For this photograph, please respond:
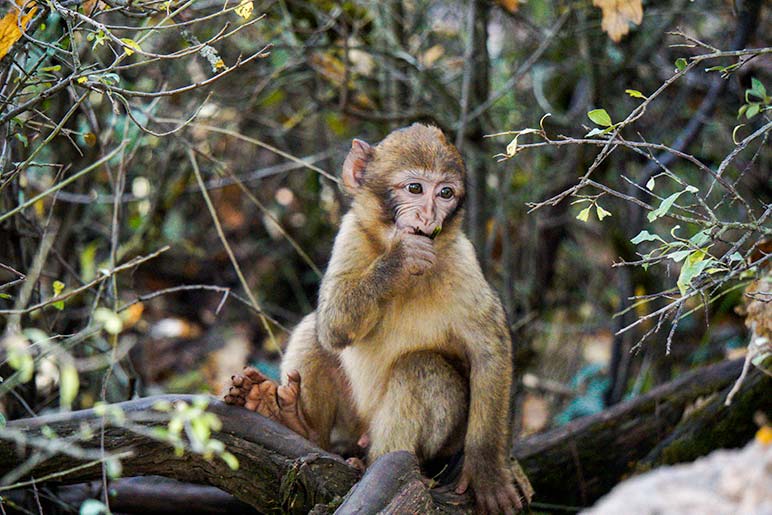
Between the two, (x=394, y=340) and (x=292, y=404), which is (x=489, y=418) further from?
(x=292, y=404)

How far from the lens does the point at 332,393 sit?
19.1ft

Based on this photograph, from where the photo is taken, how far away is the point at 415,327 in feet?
17.4

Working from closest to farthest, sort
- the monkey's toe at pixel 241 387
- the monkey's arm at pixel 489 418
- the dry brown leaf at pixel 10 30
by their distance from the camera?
the dry brown leaf at pixel 10 30, the monkey's arm at pixel 489 418, the monkey's toe at pixel 241 387

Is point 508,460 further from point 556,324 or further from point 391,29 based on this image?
point 556,324

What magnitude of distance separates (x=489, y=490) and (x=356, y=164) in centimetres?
Answer: 199

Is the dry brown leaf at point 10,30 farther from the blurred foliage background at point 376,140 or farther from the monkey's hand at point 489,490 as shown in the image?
the monkey's hand at point 489,490

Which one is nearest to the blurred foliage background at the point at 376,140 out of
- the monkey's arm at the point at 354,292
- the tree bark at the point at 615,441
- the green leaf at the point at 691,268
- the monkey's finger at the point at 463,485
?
the tree bark at the point at 615,441

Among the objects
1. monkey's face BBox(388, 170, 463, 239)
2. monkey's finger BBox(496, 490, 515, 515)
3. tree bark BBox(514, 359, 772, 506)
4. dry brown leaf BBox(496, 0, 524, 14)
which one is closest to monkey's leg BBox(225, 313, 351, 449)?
monkey's face BBox(388, 170, 463, 239)

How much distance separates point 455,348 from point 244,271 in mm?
5597

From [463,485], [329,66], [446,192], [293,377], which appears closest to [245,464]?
[293,377]

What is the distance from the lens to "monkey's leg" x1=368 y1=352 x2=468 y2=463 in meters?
5.17

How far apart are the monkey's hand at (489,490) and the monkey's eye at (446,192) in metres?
1.45

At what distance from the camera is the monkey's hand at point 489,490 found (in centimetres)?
504

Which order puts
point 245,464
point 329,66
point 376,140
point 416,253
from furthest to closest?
point 376,140, point 329,66, point 245,464, point 416,253
